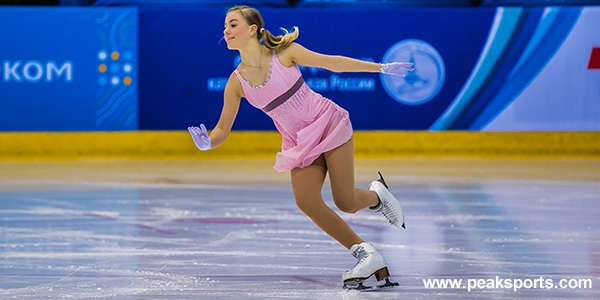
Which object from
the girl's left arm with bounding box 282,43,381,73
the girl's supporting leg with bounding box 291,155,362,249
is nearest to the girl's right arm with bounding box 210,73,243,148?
the girl's left arm with bounding box 282,43,381,73

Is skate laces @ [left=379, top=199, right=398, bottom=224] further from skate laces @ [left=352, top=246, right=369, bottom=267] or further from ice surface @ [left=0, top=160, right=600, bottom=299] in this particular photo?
skate laces @ [left=352, top=246, right=369, bottom=267]

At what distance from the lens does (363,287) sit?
459 cm

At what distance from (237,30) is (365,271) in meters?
1.25

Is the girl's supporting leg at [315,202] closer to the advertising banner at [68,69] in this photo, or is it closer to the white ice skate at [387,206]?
the white ice skate at [387,206]

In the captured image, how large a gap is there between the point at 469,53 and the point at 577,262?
19.7ft

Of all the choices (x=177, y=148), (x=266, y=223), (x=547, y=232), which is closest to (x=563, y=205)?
(x=547, y=232)

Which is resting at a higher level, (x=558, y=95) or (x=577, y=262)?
(x=558, y=95)

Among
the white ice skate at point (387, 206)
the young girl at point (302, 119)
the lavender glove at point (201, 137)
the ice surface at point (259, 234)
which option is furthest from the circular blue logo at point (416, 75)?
the lavender glove at point (201, 137)

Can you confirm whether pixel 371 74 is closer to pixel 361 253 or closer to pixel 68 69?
pixel 68 69

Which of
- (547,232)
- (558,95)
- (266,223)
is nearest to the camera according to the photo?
(547,232)

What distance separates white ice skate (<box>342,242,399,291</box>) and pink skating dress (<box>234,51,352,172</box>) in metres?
0.47

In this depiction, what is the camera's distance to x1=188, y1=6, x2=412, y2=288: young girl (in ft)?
15.5

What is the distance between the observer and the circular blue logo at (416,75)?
36.0 feet

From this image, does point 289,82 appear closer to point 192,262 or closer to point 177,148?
point 192,262
